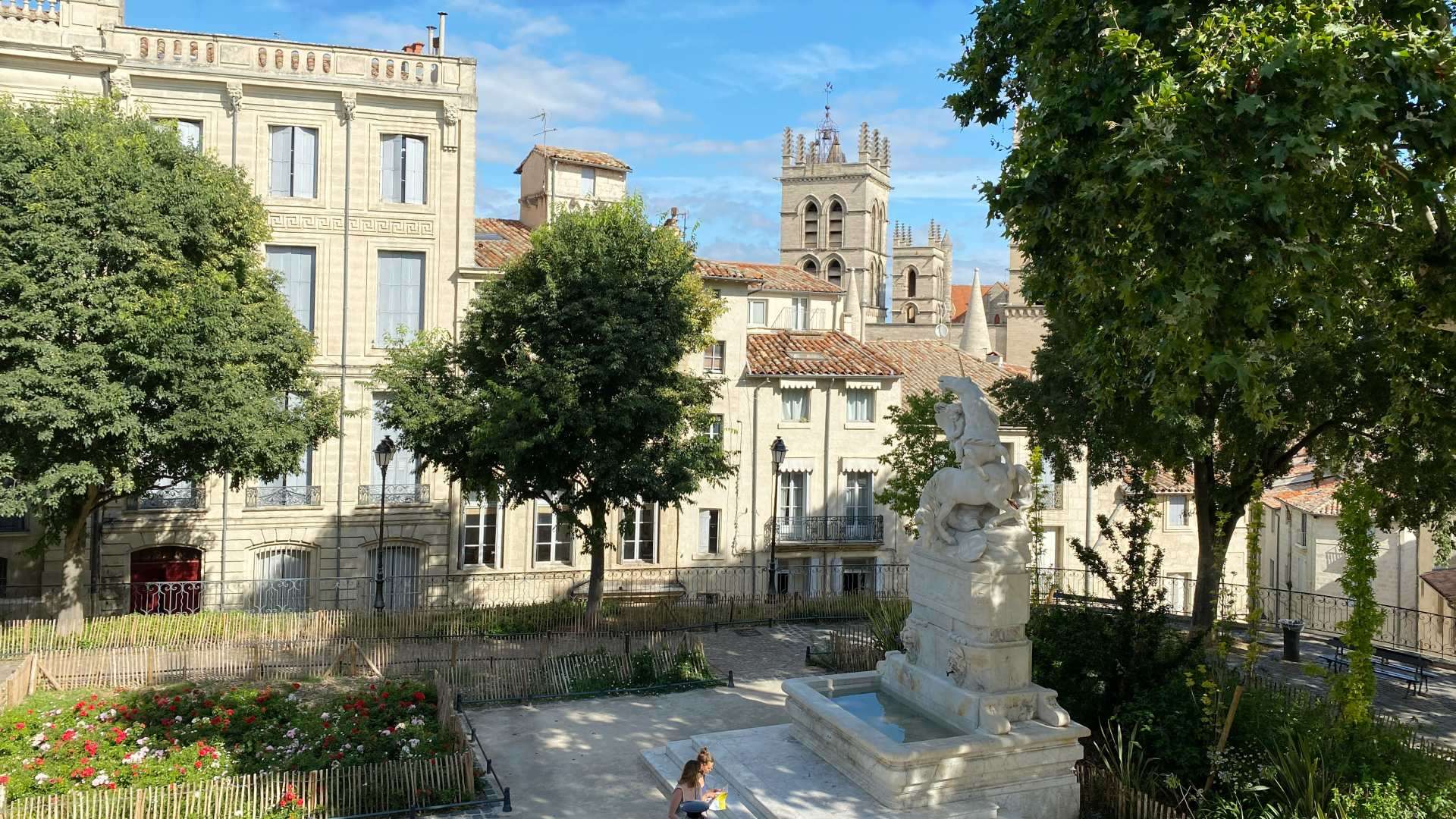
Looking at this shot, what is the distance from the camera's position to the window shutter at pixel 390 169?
29031mm

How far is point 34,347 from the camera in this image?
1814 cm

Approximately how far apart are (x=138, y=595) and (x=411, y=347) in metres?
10.1

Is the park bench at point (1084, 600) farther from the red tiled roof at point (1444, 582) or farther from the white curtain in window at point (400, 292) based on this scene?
the white curtain in window at point (400, 292)

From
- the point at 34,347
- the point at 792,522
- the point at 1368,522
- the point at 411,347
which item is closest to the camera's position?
the point at 1368,522

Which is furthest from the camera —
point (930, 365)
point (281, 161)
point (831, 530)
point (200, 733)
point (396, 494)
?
point (930, 365)

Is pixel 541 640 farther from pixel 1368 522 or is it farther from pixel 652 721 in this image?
pixel 1368 522

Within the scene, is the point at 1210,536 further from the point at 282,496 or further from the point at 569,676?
the point at 282,496

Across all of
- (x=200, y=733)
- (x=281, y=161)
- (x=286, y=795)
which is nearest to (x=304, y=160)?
(x=281, y=161)

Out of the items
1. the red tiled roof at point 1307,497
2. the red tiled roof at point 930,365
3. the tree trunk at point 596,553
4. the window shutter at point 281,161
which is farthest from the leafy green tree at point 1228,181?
the red tiled roof at point 930,365

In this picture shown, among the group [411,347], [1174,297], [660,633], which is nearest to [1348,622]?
[1174,297]

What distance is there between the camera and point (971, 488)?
12.8 m

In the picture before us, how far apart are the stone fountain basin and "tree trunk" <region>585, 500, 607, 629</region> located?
974 cm

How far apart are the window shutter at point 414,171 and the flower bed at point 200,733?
16596mm

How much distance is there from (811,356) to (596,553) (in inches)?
614
